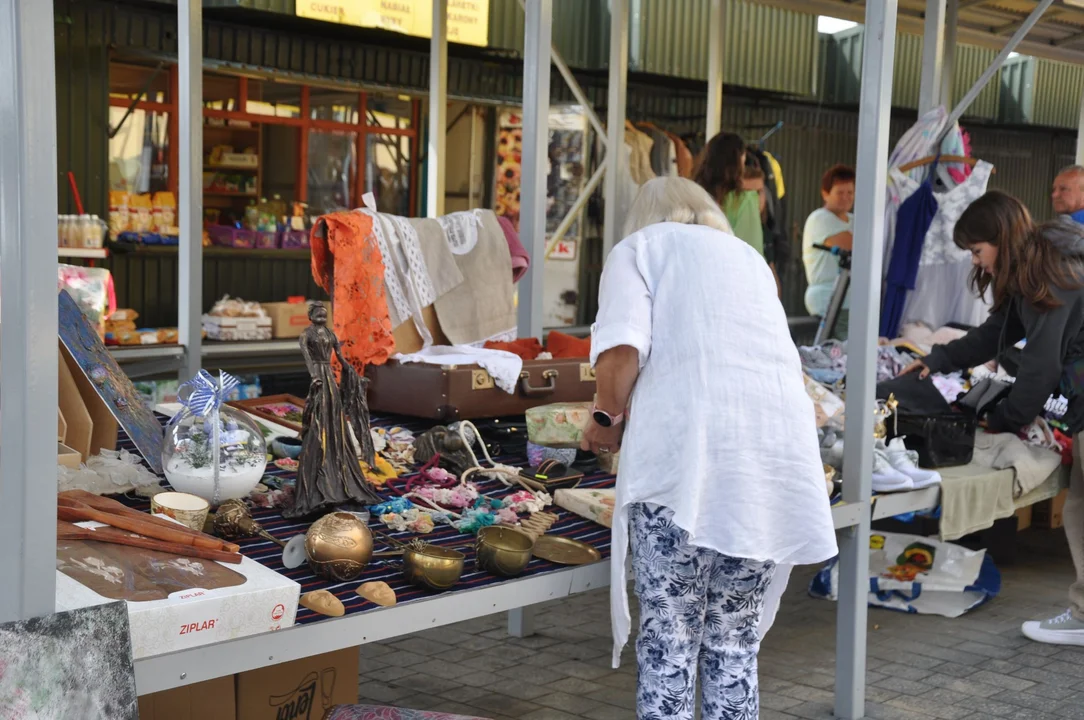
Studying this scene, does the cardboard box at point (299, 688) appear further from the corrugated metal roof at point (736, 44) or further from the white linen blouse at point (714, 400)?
the corrugated metal roof at point (736, 44)

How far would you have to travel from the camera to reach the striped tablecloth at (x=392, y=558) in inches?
96.5

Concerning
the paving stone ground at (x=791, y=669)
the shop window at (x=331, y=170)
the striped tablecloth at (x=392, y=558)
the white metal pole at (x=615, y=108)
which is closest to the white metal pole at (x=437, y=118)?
the white metal pole at (x=615, y=108)

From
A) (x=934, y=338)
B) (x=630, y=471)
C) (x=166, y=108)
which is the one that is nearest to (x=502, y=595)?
(x=630, y=471)

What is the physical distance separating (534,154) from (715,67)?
4.04 metres

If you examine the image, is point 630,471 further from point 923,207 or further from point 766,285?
point 923,207

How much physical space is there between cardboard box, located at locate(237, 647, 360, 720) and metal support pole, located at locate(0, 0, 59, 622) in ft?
3.09

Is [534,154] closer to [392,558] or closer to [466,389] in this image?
[466,389]

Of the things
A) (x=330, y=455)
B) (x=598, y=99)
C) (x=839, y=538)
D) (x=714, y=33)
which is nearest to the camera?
(x=330, y=455)

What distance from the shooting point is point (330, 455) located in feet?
9.37

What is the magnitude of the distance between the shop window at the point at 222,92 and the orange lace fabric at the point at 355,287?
18.6 ft

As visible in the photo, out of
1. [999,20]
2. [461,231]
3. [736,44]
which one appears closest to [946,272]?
[999,20]

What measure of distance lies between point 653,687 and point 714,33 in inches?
253

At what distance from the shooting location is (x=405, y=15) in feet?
30.8

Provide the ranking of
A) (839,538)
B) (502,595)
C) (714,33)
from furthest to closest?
(714,33)
(839,538)
(502,595)
